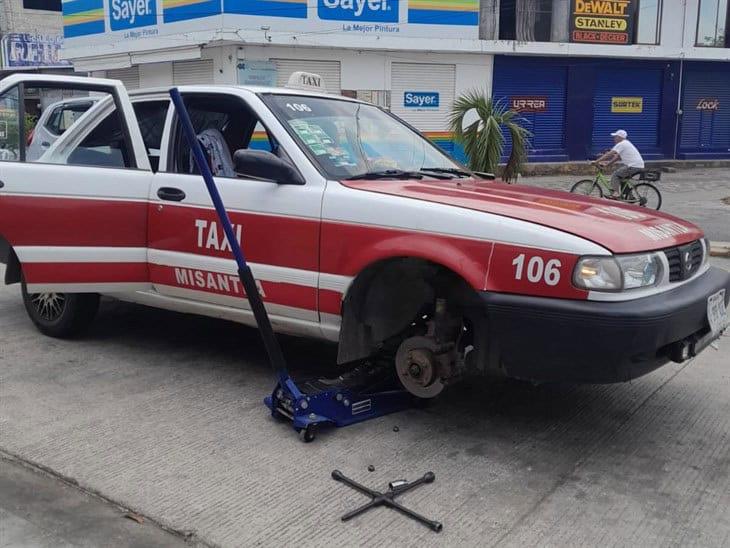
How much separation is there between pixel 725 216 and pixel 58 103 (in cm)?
1094

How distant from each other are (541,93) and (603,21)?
8.49 feet

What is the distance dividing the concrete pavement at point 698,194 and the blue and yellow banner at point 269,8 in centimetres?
708

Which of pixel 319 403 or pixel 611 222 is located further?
pixel 319 403

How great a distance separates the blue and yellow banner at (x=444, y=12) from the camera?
63.9 ft

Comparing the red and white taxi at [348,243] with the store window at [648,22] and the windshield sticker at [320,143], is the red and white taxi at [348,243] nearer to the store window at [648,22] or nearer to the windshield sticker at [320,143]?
the windshield sticker at [320,143]

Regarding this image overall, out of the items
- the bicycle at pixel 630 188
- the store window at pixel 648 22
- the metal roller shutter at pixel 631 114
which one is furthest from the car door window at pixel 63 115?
the store window at pixel 648 22

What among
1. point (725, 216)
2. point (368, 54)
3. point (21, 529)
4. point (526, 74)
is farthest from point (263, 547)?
point (526, 74)

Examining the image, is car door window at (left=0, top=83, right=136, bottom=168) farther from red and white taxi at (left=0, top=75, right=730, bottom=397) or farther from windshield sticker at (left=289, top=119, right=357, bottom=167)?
windshield sticker at (left=289, top=119, right=357, bottom=167)

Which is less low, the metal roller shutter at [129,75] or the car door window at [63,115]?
the metal roller shutter at [129,75]

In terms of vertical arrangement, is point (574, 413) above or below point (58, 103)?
below

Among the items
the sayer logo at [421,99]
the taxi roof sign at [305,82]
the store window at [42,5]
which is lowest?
the taxi roof sign at [305,82]

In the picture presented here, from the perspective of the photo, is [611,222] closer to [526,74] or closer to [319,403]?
[319,403]

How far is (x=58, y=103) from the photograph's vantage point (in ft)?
23.5

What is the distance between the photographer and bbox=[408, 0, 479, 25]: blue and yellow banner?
63.9 feet
